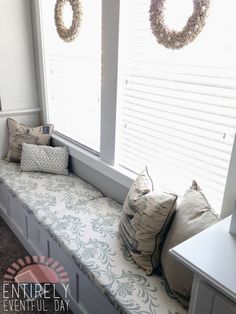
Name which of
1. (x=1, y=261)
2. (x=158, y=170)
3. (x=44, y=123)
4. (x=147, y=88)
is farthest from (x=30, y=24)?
(x=1, y=261)

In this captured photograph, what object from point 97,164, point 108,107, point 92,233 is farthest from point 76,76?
point 92,233

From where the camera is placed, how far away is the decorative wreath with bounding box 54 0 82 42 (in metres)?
1.94

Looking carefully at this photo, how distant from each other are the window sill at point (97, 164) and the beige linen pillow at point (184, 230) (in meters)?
0.60

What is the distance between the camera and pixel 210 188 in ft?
4.60

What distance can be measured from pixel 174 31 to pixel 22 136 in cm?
171

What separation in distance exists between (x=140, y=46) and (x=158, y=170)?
759mm

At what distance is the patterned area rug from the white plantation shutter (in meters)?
1.00

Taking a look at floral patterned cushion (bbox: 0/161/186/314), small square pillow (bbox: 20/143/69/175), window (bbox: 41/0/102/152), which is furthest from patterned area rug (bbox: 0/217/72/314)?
window (bbox: 41/0/102/152)

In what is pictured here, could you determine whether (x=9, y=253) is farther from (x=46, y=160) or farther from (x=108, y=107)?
(x=108, y=107)

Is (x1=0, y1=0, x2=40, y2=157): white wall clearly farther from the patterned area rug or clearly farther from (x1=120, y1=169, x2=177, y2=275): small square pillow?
(x1=120, y1=169, x2=177, y2=275): small square pillow

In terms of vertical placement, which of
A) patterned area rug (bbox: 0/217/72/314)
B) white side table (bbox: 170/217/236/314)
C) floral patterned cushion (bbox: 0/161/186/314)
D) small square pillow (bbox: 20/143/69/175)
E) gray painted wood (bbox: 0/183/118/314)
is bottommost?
patterned area rug (bbox: 0/217/72/314)

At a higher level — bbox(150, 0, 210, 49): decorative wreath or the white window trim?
bbox(150, 0, 210, 49): decorative wreath

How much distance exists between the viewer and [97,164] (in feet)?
6.79

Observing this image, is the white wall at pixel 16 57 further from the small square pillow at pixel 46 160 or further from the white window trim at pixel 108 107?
the small square pillow at pixel 46 160
